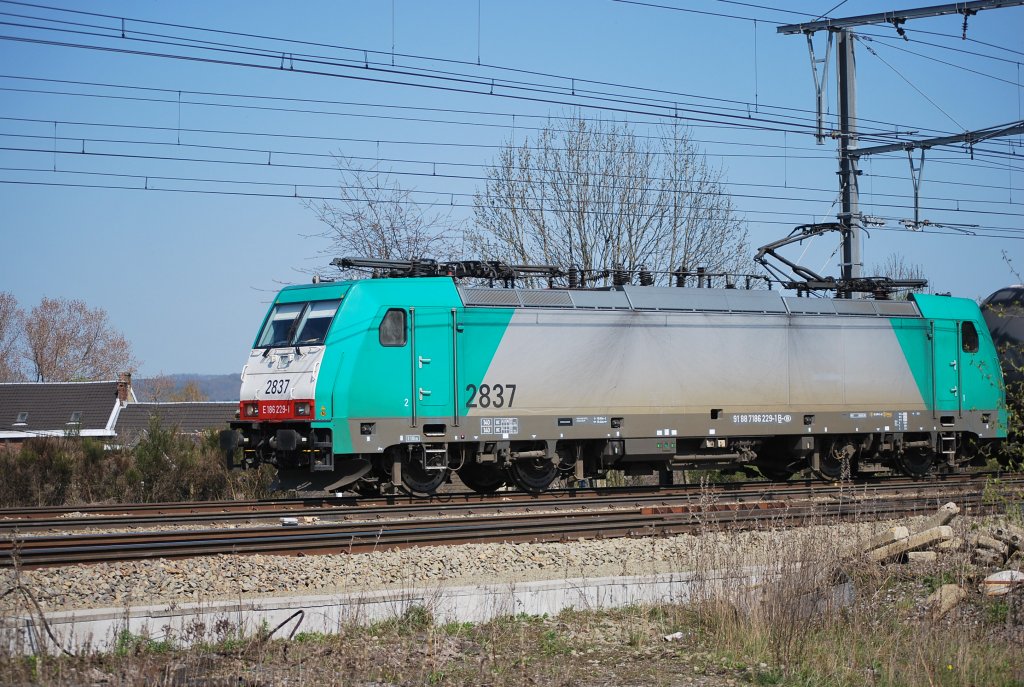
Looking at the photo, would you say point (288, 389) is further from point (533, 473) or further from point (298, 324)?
point (533, 473)

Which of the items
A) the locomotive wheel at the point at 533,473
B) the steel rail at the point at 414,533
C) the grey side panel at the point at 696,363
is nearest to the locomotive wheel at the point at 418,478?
the locomotive wheel at the point at 533,473

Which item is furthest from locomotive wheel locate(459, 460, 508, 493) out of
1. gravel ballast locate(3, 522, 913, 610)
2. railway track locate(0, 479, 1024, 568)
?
gravel ballast locate(3, 522, 913, 610)

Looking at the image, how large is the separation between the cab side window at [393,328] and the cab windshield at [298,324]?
0.80 metres

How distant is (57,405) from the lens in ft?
186

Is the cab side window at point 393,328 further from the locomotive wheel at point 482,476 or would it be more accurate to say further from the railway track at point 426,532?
the railway track at point 426,532

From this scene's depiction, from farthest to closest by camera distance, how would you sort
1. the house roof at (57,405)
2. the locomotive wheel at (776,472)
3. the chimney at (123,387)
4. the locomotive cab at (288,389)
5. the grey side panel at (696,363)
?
the chimney at (123,387), the house roof at (57,405), the locomotive wheel at (776,472), the grey side panel at (696,363), the locomotive cab at (288,389)

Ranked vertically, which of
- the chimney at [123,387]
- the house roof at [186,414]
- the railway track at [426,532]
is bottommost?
the house roof at [186,414]

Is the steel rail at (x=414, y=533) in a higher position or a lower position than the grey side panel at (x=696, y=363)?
lower

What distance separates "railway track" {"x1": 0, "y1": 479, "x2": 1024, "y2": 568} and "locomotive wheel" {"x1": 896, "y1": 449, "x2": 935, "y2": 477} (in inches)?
268

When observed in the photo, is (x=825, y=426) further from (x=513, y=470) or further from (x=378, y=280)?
(x=378, y=280)

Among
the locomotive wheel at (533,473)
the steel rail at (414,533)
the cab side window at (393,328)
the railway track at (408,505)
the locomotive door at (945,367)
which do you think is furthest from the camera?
the locomotive door at (945,367)

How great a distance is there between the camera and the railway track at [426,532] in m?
11.0

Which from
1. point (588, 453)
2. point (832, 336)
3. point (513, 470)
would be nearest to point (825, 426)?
point (832, 336)

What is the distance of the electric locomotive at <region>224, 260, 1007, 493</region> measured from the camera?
1666 cm
